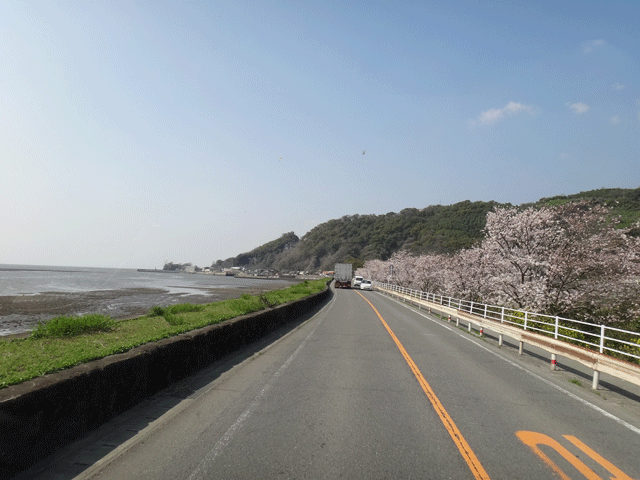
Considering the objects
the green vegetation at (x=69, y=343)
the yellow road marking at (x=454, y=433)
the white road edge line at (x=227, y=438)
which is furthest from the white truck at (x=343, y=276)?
the white road edge line at (x=227, y=438)

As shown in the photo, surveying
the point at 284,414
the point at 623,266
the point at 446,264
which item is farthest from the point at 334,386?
the point at 446,264

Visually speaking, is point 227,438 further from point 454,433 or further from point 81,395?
point 454,433

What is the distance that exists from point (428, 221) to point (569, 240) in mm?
150866

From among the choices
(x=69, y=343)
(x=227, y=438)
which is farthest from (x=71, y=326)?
(x=227, y=438)

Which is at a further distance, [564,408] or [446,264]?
[446,264]

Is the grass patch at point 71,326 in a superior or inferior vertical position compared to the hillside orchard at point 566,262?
inferior

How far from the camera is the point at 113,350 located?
6961 mm

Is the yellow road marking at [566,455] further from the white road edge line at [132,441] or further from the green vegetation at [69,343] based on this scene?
the green vegetation at [69,343]

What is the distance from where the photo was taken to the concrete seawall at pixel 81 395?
4.32m

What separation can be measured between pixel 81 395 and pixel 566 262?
69.1 feet

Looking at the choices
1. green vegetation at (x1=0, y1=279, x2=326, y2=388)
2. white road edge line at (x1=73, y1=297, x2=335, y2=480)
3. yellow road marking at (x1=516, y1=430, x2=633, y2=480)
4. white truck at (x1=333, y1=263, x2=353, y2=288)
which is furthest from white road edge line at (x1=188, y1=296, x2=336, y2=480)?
white truck at (x1=333, y1=263, x2=353, y2=288)

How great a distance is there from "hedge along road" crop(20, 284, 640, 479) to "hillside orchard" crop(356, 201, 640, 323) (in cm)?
1315

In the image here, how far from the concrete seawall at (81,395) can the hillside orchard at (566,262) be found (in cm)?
1795

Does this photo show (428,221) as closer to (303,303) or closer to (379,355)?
(303,303)
